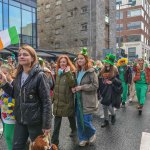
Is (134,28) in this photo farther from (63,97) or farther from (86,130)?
(63,97)

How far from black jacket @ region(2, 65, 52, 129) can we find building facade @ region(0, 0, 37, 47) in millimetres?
21348

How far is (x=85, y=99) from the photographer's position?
15.9ft

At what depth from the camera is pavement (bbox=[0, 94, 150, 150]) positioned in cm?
488

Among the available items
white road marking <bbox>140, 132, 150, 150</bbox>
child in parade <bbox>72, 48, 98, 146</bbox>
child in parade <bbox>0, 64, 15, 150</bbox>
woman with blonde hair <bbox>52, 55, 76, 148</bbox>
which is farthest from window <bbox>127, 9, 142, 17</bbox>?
child in parade <bbox>0, 64, 15, 150</bbox>

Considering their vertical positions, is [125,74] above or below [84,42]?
below

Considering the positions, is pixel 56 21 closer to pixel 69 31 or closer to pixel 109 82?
pixel 69 31

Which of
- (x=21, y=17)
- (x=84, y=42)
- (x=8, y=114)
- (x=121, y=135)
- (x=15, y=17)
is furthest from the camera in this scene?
(x=84, y=42)

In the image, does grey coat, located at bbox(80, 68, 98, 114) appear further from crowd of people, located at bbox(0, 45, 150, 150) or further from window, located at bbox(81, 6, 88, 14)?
window, located at bbox(81, 6, 88, 14)

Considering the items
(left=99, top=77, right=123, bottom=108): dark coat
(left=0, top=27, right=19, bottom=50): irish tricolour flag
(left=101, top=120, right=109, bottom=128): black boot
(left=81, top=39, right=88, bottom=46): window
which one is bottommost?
(left=101, top=120, right=109, bottom=128): black boot

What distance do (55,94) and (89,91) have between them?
65 cm

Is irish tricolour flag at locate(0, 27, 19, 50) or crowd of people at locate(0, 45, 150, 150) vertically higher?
irish tricolour flag at locate(0, 27, 19, 50)

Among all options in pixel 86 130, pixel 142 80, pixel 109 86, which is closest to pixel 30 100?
pixel 86 130

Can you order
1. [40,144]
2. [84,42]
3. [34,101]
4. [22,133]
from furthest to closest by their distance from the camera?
[84,42], [22,133], [34,101], [40,144]

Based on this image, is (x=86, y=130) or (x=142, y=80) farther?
(x=142, y=80)
